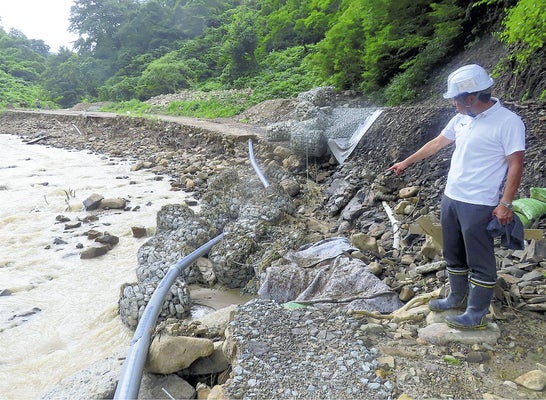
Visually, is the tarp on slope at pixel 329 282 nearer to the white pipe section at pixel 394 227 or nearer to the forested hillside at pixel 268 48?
the white pipe section at pixel 394 227

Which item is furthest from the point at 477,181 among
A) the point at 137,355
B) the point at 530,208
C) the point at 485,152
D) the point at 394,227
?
the point at 394,227

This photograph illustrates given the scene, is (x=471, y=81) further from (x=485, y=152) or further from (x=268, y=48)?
(x=268, y=48)

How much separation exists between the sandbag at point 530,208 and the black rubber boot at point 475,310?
1.19 metres

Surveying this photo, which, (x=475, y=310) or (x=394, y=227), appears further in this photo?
(x=394, y=227)

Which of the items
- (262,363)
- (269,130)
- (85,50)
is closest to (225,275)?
(262,363)

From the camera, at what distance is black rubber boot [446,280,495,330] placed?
2627mm

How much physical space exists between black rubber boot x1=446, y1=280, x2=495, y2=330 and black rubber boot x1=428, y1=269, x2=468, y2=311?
158 mm

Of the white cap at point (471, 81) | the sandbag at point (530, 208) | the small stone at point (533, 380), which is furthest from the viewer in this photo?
the sandbag at point (530, 208)

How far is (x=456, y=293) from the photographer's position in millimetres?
2889

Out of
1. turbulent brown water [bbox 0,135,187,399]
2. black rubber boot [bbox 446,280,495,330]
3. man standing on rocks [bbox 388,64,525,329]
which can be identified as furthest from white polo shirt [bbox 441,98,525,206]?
turbulent brown water [bbox 0,135,187,399]

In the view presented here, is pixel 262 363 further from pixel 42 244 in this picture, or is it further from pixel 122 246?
pixel 42 244

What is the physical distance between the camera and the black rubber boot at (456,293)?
285 cm

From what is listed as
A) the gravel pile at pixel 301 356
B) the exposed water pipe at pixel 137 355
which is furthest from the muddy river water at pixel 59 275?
the gravel pile at pixel 301 356

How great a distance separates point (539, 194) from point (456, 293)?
154 centimetres
